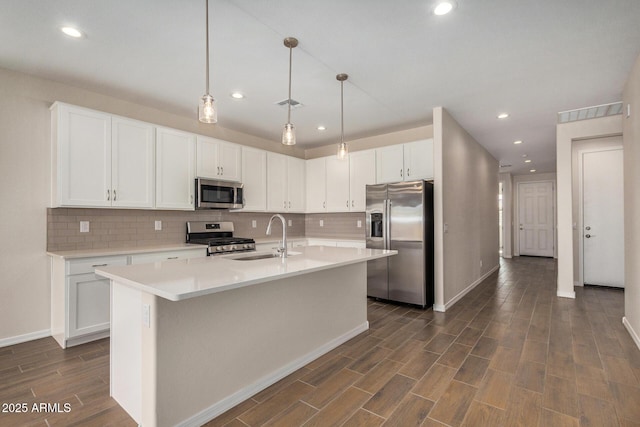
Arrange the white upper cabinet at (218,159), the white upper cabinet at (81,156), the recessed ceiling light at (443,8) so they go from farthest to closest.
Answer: the white upper cabinet at (218,159), the white upper cabinet at (81,156), the recessed ceiling light at (443,8)

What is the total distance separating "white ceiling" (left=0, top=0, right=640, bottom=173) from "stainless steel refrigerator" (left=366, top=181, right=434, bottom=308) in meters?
1.10

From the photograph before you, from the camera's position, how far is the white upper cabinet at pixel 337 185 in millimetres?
5270

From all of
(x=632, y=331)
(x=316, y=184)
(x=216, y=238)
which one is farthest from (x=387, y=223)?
(x=632, y=331)

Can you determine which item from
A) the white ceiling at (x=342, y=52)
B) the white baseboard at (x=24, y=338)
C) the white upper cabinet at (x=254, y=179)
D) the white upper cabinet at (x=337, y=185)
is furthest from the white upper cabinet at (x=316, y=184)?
the white baseboard at (x=24, y=338)

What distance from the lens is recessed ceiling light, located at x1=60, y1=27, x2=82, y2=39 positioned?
2.33m

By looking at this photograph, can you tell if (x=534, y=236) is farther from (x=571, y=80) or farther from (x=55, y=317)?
(x=55, y=317)

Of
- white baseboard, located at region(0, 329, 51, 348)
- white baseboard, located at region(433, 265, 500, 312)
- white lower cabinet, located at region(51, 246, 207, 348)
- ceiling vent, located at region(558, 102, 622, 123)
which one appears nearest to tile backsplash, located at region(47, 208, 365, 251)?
white lower cabinet, located at region(51, 246, 207, 348)

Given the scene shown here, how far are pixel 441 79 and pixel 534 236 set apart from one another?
317 inches

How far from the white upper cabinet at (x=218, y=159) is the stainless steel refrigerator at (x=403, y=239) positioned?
6.59 ft

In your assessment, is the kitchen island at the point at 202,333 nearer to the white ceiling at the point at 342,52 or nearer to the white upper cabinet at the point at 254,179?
the white ceiling at the point at 342,52

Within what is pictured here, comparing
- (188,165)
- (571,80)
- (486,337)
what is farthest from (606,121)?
(188,165)

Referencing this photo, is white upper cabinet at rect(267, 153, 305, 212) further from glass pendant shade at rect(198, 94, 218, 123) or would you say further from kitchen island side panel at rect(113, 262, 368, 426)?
glass pendant shade at rect(198, 94, 218, 123)

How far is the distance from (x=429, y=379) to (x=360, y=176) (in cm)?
331

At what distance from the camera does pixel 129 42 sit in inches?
98.1
